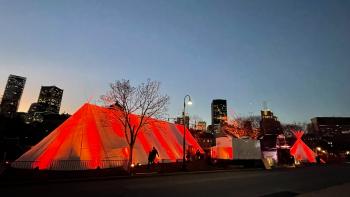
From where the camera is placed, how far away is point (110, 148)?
24.0 metres

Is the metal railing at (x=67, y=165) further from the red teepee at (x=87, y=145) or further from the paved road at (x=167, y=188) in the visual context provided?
the paved road at (x=167, y=188)

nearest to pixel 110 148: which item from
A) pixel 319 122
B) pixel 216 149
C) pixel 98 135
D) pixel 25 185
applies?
pixel 98 135

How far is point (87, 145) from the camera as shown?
22828 millimetres

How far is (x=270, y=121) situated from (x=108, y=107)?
70.8 metres

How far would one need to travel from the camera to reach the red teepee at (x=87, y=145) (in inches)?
827

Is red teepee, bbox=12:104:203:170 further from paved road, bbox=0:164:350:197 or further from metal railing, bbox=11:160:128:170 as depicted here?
paved road, bbox=0:164:350:197

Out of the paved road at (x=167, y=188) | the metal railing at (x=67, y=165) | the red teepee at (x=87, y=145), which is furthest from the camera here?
the red teepee at (x=87, y=145)

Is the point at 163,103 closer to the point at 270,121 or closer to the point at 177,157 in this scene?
the point at 177,157

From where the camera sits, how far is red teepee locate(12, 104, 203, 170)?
21.0 metres

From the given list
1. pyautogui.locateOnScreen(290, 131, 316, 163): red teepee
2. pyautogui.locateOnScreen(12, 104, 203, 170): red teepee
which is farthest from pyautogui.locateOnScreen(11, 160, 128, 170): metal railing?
pyautogui.locateOnScreen(290, 131, 316, 163): red teepee

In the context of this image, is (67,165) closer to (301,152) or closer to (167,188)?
(167,188)

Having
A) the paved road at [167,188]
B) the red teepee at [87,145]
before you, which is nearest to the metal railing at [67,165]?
the red teepee at [87,145]

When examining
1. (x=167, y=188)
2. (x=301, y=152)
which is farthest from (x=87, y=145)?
(x=301, y=152)

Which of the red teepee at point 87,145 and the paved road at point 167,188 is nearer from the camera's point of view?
the paved road at point 167,188
